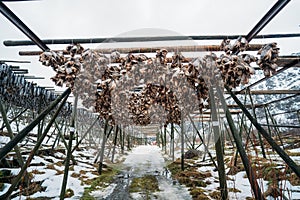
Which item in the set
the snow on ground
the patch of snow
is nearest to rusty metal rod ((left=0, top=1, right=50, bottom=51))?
the patch of snow

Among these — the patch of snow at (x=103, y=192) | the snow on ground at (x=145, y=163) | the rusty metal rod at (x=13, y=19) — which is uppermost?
the rusty metal rod at (x=13, y=19)

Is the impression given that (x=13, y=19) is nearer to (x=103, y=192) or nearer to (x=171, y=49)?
(x=171, y=49)

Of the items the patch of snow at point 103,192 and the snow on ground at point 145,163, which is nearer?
the patch of snow at point 103,192

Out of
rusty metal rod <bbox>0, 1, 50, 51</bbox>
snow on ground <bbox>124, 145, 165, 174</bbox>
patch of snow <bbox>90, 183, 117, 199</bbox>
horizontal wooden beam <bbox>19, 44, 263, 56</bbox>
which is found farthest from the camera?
snow on ground <bbox>124, 145, 165, 174</bbox>

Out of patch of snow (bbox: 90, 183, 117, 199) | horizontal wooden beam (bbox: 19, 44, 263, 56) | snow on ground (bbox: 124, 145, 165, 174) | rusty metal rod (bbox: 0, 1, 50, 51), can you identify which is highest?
horizontal wooden beam (bbox: 19, 44, 263, 56)

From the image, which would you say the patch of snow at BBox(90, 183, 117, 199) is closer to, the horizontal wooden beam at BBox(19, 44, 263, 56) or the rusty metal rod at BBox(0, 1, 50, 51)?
the horizontal wooden beam at BBox(19, 44, 263, 56)

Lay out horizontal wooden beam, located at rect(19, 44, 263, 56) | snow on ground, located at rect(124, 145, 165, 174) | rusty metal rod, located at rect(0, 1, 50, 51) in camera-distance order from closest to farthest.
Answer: rusty metal rod, located at rect(0, 1, 50, 51) < horizontal wooden beam, located at rect(19, 44, 263, 56) < snow on ground, located at rect(124, 145, 165, 174)

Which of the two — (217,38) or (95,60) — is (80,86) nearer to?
(95,60)

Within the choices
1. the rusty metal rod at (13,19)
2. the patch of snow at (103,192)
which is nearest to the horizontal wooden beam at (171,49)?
the rusty metal rod at (13,19)

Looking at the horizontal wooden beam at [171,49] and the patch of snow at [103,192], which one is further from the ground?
the horizontal wooden beam at [171,49]

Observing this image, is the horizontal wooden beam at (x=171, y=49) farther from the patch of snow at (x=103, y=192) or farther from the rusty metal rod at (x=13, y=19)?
the patch of snow at (x=103, y=192)

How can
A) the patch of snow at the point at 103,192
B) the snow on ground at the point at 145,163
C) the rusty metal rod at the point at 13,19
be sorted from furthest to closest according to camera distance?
the snow on ground at the point at 145,163 → the patch of snow at the point at 103,192 → the rusty metal rod at the point at 13,19

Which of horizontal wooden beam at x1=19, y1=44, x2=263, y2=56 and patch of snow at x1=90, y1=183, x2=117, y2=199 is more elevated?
horizontal wooden beam at x1=19, y1=44, x2=263, y2=56

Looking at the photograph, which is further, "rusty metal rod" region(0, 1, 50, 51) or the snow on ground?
the snow on ground
